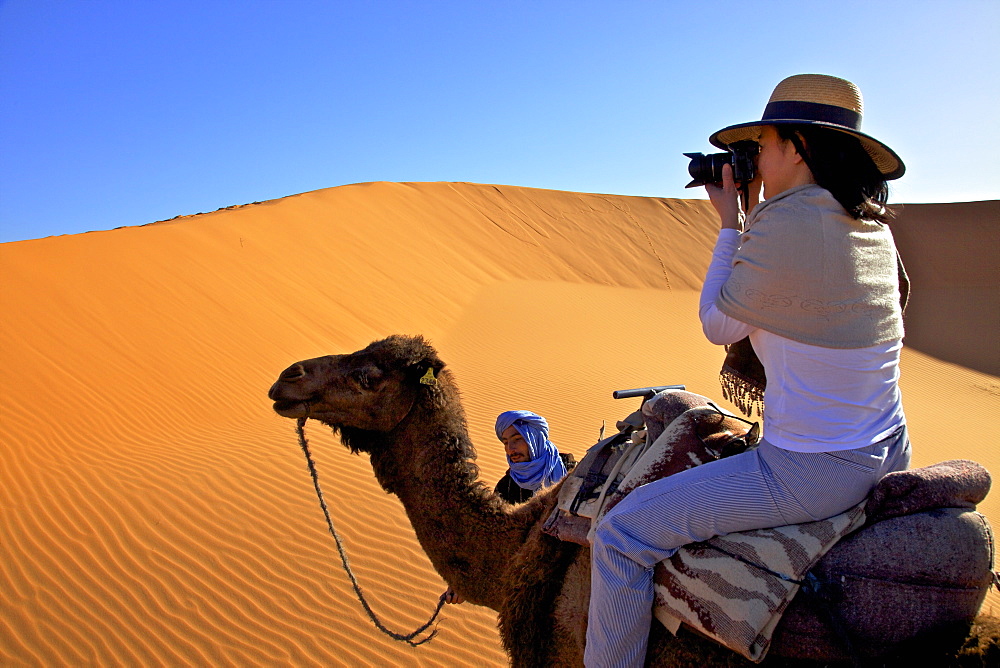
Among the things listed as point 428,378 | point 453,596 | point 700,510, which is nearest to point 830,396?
point 700,510

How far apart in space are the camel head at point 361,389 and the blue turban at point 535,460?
1.34 m

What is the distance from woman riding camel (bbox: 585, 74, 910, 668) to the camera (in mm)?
1812

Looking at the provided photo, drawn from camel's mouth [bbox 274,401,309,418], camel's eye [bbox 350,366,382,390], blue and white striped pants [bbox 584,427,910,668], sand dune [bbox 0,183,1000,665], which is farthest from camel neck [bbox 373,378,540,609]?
sand dune [bbox 0,183,1000,665]

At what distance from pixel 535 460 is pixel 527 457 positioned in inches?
2.8

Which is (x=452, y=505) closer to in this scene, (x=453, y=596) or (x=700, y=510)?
(x=453, y=596)

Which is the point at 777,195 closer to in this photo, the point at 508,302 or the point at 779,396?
the point at 779,396

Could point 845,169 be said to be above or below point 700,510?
above

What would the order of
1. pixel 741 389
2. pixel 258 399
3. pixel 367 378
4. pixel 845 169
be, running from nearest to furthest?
1. pixel 845 169
2. pixel 741 389
3. pixel 367 378
4. pixel 258 399

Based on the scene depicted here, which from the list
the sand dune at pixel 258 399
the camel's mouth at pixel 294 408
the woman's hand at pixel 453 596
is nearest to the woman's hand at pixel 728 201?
the woman's hand at pixel 453 596

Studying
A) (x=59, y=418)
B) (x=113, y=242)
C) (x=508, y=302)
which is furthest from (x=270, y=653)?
(x=508, y=302)

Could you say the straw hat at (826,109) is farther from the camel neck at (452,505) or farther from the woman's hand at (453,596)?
the woman's hand at (453,596)

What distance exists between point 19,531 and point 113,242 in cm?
1229

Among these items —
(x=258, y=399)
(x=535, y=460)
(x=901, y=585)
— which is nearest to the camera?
(x=901, y=585)

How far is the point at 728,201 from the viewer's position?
85.3 inches
